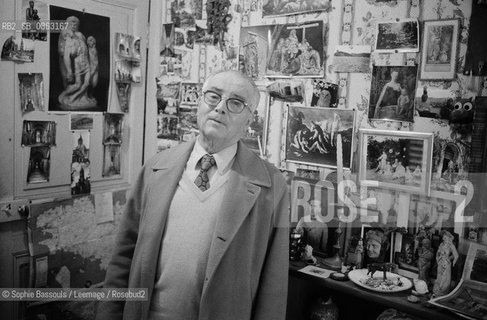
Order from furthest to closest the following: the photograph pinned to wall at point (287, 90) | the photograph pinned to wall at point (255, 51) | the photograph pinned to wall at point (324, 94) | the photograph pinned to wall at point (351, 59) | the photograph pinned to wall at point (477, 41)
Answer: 1. the photograph pinned to wall at point (255, 51)
2. the photograph pinned to wall at point (287, 90)
3. the photograph pinned to wall at point (324, 94)
4. the photograph pinned to wall at point (351, 59)
5. the photograph pinned to wall at point (477, 41)

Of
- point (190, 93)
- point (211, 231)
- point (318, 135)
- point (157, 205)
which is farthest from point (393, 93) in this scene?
point (190, 93)

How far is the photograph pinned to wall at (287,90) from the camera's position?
2334mm

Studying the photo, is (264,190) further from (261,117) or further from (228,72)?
(261,117)

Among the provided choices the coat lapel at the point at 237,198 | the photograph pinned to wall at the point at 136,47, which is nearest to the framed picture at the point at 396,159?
the coat lapel at the point at 237,198

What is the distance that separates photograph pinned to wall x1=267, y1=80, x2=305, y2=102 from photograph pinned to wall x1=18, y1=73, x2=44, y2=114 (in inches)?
48.7

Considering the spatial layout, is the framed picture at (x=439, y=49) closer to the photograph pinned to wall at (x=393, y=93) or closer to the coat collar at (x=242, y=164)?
the photograph pinned to wall at (x=393, y=93)

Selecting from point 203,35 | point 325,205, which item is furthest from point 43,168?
point 325,205

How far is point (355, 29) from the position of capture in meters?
2.14

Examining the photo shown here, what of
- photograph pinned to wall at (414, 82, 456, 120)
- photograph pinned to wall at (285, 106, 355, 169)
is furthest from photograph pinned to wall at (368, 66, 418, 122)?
photograph pinned to wall at (285, 106, 355, 169)

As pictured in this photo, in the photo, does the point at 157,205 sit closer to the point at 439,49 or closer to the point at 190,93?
the point at 190,93

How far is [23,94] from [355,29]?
174cm

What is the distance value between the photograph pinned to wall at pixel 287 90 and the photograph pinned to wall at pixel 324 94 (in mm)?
80

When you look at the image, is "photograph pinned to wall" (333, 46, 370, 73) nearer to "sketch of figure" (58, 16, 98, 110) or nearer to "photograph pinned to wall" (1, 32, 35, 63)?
"sketch of figure" (58, 16, 98, 110)

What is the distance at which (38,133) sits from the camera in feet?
7.75
